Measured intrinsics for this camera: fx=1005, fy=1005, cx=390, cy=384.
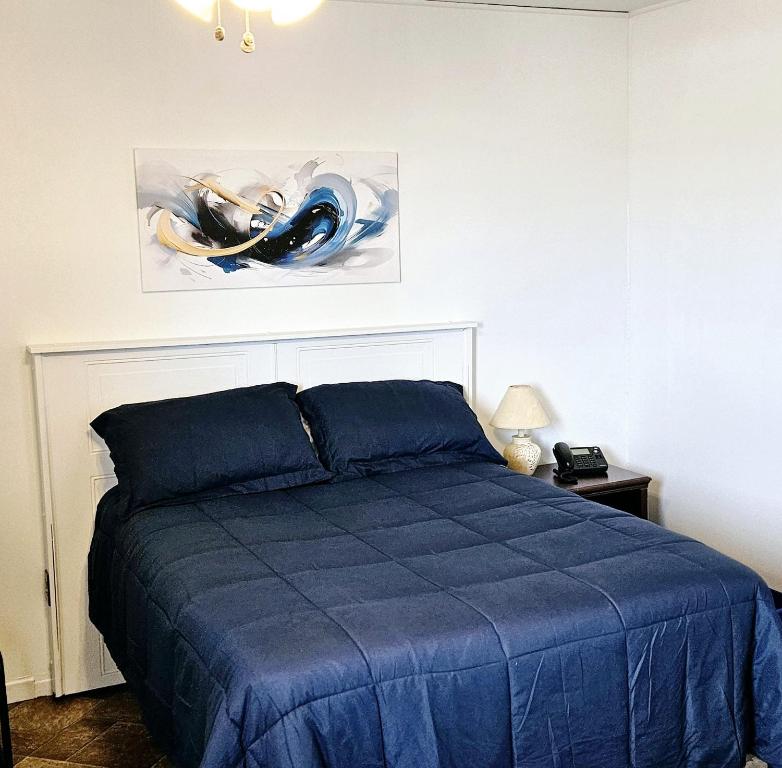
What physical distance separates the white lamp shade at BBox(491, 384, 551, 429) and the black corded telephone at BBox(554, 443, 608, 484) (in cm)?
16

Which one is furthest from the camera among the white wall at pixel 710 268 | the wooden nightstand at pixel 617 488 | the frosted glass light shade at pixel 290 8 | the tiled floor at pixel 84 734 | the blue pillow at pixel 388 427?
the wooden nightstand at pixel 617 488

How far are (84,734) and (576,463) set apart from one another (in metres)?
2.25

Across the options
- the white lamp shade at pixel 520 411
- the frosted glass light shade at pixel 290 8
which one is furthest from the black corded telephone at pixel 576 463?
the frosted glass light shade at pixel 290 8

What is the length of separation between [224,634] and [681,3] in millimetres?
3319

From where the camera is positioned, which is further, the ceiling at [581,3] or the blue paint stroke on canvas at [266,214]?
the ceiling at [581,3]

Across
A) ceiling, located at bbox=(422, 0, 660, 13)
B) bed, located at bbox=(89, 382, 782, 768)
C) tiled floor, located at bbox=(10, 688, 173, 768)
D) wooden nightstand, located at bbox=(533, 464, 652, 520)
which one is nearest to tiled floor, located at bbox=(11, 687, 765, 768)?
tiled floor, located at bbox=(10, 688, 173, 768)

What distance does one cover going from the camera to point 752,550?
4.20 meters

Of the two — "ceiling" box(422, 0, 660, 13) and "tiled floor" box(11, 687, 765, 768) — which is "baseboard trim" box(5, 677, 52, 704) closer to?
"tiled floor" box(11, 687, 765, 768)

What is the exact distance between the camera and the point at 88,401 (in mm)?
3691

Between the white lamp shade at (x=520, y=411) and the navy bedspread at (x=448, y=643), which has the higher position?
the white lamp shade at (x=520, y=411)

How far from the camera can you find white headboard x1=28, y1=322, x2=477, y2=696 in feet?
12.0

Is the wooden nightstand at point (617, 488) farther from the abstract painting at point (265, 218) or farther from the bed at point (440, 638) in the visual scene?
the abstract painting at point (265, 218)

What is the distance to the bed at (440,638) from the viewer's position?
2.27 metres

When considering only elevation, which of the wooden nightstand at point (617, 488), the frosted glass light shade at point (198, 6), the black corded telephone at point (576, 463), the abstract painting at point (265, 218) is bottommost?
the wooden nightstand at point (617, 488)
